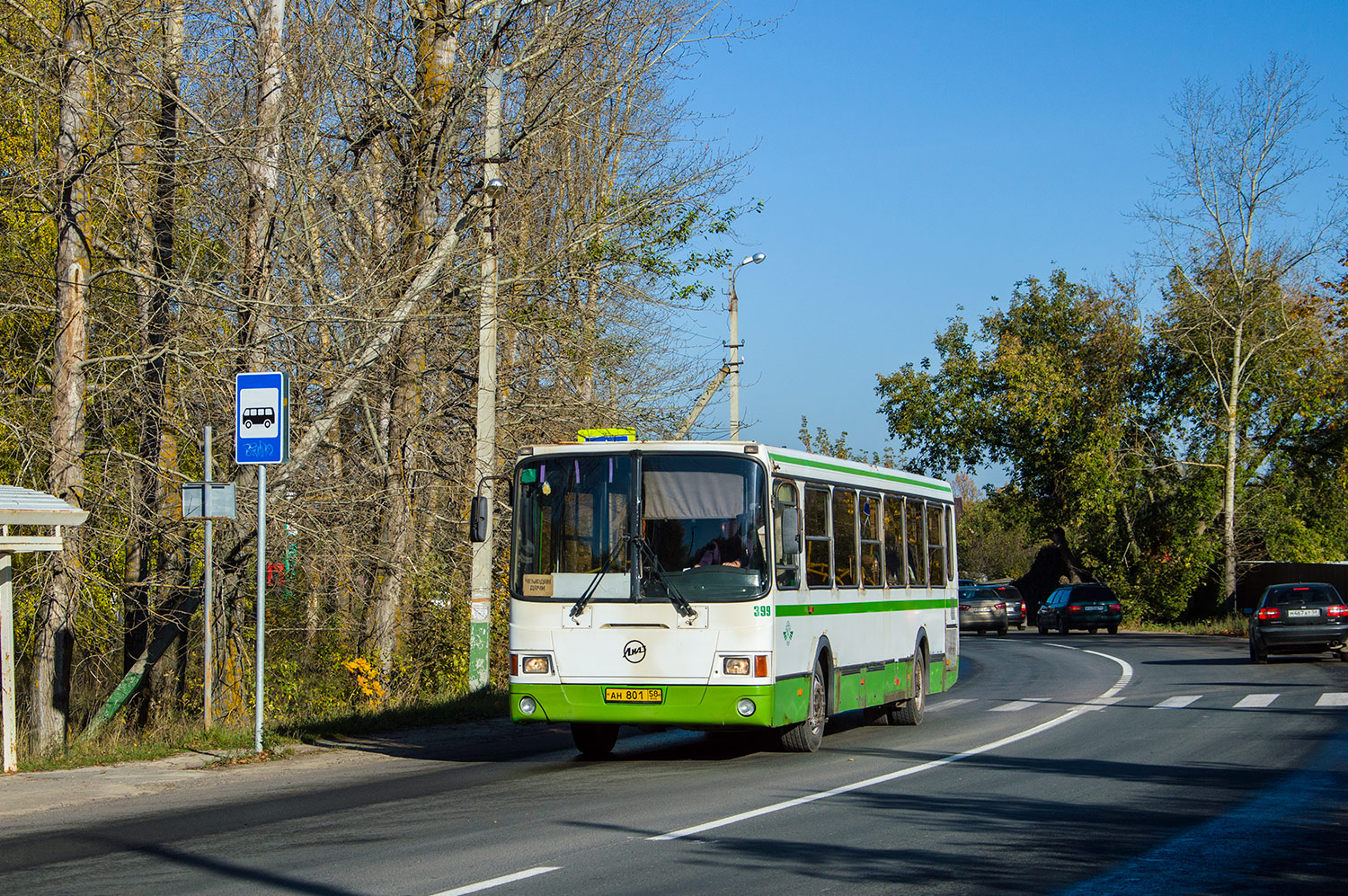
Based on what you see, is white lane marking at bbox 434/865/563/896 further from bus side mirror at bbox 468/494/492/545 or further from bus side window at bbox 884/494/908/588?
bus side window at bbox 884/494/908/588

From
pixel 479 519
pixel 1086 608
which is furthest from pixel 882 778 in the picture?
pixel 1086 608

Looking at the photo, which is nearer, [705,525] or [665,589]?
[665,589]

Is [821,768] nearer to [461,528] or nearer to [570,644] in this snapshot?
[570,644]

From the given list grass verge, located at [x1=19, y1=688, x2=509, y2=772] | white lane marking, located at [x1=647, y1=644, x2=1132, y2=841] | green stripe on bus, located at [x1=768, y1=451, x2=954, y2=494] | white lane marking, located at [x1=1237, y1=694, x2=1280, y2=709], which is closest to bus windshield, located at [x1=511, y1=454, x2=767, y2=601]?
green stripe on bus, located at [x1=768, y1=451, x2=954, y2=494]

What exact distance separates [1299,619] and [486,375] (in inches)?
737

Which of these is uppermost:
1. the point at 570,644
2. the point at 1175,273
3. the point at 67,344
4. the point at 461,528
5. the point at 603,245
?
the point at 1175,273

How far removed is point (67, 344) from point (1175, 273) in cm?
4368

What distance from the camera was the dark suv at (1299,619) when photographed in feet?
95.8

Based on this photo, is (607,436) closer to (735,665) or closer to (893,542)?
(735,665)

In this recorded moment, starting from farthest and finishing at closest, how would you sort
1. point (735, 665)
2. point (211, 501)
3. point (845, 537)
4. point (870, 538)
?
1. point (870, 538)
2. point (845, 537)
3. point (211, 501)
4. point (735, 665)

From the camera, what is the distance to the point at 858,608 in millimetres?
15930

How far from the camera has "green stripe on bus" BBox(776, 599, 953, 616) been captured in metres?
13.8

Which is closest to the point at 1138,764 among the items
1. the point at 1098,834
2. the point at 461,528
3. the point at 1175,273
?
the point at 1098,834

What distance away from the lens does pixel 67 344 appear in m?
16.3
